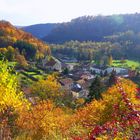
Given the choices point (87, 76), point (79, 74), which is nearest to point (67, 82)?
point (87, 76)

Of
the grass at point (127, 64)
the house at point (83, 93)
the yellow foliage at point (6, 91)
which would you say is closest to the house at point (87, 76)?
the house at point (83, 93)

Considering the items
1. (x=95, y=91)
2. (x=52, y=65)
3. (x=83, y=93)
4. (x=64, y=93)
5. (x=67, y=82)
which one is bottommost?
(x=83, y=93)

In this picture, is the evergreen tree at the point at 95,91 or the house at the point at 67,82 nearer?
the evergreen tree at the point at 95,91

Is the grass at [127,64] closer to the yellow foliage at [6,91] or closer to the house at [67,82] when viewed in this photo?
the house at [67,82]

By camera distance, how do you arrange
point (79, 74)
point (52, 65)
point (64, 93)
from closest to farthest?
point (64, 93), point (79, 74), point (52, 65)

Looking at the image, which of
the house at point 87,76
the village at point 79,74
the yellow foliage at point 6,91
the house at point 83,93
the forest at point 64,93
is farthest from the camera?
the house at point 87,76

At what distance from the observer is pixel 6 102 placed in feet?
79.1

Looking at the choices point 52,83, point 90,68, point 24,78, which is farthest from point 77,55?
point 52,83

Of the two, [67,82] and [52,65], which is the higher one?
[67,82]

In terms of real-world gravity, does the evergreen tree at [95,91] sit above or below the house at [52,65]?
above

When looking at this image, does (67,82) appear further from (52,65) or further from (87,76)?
(52,65)

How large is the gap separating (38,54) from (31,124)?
10114 cm

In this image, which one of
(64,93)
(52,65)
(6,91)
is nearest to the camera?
(6,91)

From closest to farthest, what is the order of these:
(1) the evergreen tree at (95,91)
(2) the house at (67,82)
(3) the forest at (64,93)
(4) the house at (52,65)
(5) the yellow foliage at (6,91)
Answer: (3) the forest at (64,93), (5) the yellow foliage at (6,91), (1) the evergreen tree at (95,91), (2) the house at (67,82), (4) the house at (52,65)
